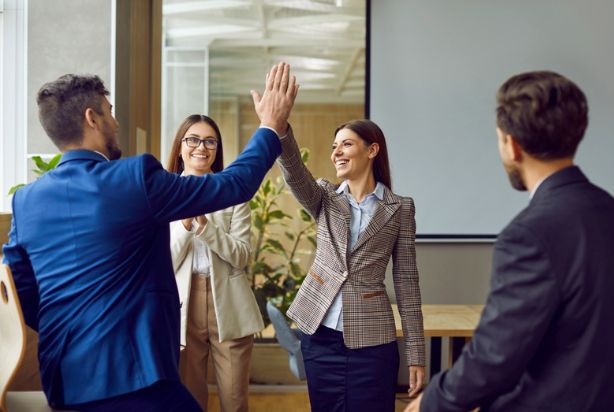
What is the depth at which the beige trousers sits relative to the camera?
255 cm

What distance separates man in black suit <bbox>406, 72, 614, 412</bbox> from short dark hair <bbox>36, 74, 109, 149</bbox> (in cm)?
97

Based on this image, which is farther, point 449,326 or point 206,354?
point 449,326

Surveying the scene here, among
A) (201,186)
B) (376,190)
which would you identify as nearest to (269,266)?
(376,190)

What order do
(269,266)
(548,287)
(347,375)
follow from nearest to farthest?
(548,287) < (347,375) < (269,266)

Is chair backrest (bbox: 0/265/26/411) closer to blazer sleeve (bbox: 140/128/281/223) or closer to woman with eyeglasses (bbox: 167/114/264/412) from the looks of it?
blazer sleeve (bbox: 140/128/281/223)

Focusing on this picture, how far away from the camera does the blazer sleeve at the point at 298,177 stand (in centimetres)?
201

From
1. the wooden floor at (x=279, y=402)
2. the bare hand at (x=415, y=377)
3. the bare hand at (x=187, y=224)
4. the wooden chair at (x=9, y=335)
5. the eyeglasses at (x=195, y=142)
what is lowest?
the wooden floor at (x=279, y=402)

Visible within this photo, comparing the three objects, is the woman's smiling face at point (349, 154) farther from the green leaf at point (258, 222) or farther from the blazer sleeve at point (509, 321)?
the green leaf at point (258, 222)

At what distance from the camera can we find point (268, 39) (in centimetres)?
579

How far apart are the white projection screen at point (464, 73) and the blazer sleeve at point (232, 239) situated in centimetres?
177

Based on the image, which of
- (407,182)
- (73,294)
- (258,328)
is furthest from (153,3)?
(73,294)

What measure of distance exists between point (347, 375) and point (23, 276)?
1.01m

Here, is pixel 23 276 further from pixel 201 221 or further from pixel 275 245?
pixel 275 245

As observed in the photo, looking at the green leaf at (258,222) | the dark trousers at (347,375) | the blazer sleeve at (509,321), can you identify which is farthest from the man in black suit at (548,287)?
the green leaf at (258,222)
